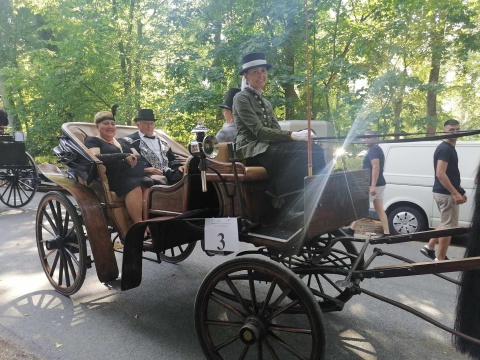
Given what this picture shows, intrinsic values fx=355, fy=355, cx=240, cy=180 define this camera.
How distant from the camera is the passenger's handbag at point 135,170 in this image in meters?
3.72

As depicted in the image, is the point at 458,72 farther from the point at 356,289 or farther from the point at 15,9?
the point at 15,9

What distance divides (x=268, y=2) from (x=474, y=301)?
7069 mm

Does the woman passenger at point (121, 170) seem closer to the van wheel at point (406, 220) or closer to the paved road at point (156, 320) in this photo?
the paved road at point (156, 320)

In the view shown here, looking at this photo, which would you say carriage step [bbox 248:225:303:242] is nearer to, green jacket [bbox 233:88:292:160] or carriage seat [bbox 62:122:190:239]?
green jacket [bbox 233:88:292:160]

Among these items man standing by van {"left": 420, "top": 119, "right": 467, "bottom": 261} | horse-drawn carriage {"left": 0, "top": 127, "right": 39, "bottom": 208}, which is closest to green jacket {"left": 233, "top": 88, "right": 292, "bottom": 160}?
man standing by van {"left": 420, "top": 119, "right": 467, "bottom": 261}

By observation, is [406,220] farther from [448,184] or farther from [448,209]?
[448,184]

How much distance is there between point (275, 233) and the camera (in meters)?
2.56

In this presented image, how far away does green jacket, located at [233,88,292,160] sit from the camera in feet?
9.26

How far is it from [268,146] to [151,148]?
2.11 metres

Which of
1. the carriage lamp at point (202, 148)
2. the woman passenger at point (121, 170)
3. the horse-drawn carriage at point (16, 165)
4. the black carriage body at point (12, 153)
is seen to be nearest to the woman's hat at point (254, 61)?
the carriage lamp at point (202, 148)

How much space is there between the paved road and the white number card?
2.88ft

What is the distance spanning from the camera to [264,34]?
7.64 m

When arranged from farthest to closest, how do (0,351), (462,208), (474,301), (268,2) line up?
(268,2), (462,208), (0,351), (474,301)

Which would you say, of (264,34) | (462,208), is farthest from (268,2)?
(462,208)
